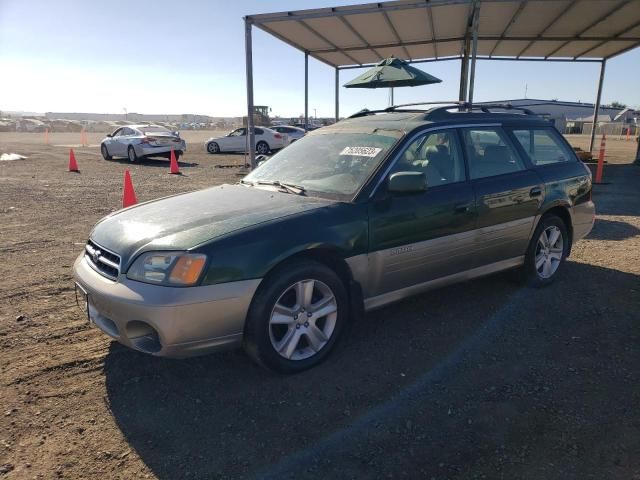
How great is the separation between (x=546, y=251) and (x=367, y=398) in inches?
112

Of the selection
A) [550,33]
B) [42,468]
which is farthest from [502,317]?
[550,33]

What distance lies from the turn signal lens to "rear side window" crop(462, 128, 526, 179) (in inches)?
97.7

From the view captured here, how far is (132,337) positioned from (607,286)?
447 cm

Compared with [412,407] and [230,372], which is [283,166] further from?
[412,407]

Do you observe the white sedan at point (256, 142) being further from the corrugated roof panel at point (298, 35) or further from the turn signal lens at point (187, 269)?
the turn signal lens at point (187, 269)

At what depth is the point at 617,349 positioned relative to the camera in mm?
3432

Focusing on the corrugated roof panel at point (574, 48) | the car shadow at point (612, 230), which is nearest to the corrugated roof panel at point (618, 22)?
the corrugated roof panel at point (574, 48)

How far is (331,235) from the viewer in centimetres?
309

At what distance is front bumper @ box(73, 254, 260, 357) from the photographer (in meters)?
2.61

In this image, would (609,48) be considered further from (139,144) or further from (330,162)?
(139,144)

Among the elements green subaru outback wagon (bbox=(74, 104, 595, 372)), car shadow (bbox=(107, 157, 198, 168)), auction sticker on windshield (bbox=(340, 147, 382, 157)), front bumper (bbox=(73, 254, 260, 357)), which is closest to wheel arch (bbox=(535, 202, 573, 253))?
green subaru outback wagon (bbox=(74, 104, 595, 372))

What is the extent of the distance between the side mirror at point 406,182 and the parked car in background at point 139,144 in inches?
629

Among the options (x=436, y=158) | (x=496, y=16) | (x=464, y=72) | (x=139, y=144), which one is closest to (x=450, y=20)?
(x=496, y=16)

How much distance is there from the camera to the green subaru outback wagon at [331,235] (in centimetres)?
272
